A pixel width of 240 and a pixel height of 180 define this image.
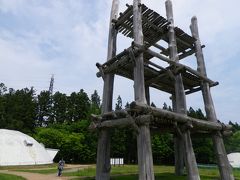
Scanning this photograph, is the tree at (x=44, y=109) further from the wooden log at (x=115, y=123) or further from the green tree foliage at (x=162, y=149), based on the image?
the wooden log at (x=115, y=123)

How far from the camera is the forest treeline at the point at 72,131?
177ft

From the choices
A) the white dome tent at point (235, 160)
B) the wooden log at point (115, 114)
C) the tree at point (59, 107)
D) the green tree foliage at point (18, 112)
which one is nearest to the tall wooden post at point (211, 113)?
the wooden log at point (115, 114)

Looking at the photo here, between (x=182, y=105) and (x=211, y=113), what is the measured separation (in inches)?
121

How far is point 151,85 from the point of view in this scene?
1856 cm

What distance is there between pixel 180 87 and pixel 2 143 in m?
34.0

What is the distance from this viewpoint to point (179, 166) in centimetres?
1973

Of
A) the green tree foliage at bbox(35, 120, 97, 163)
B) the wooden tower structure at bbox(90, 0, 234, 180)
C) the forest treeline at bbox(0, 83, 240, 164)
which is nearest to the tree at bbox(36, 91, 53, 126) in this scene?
the forest treeline at bbox(0, 83, 240, 164)

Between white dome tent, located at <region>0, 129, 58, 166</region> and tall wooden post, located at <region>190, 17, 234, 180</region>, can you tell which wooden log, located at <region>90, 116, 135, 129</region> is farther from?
white dome tent, located at <region>0, 129, 58, 166</region>

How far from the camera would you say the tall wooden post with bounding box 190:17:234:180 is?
14.9 m

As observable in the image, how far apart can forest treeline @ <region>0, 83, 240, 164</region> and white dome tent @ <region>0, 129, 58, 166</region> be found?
10.2 metres

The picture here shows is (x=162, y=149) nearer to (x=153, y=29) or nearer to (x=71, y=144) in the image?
(x=71, y=144)

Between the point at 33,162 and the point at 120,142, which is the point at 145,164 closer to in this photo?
the point at 33,162

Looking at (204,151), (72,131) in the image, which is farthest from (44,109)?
(204,151)

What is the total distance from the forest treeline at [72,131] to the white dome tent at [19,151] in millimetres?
10200
